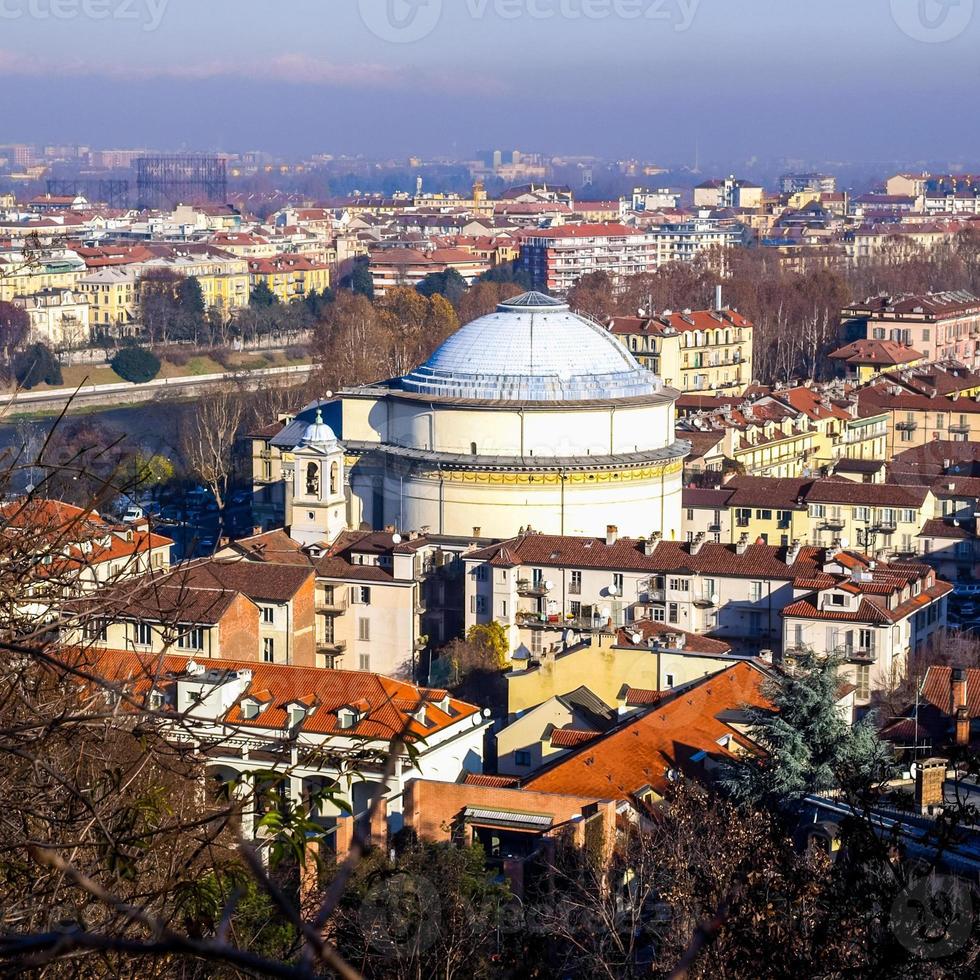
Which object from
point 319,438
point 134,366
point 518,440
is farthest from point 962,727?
point 134,366

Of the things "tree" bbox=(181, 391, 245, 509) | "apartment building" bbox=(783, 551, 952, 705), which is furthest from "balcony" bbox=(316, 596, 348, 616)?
"tree" bbox=(181, 391, 245, 509)

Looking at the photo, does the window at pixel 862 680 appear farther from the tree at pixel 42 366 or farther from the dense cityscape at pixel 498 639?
the tree at pixel 42 366

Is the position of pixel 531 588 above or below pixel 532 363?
below

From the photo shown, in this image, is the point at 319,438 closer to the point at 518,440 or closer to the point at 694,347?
the point at 518,440

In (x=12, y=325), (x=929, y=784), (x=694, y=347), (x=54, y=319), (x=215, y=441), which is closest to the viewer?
(x=929, y=784)

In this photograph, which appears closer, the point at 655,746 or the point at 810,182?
the point at 655,746

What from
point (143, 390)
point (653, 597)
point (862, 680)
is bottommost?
point (143, 390)

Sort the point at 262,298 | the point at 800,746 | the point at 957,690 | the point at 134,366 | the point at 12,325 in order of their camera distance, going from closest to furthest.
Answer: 1. the point at 800,746
2. the point at 957,690
3. the point at 134,366
4. the point at 12,325
5. the point at 262,298

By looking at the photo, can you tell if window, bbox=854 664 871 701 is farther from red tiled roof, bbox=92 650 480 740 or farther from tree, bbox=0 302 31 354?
tree, bbox=0 302 31 354
